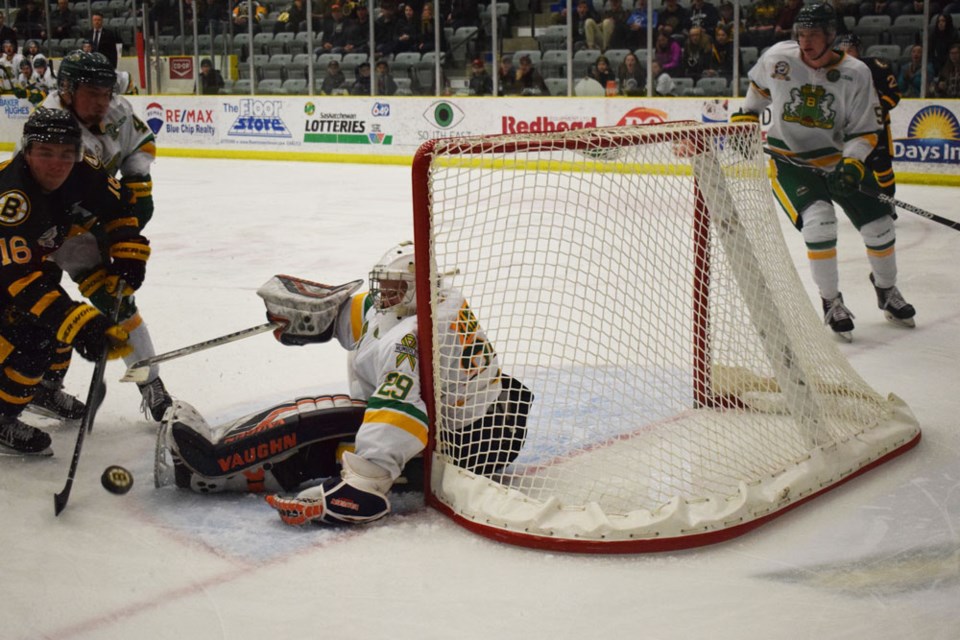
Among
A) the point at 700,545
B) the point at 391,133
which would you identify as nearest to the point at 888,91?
the point at 700,545

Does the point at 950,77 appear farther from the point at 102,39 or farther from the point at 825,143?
the point at 102,39

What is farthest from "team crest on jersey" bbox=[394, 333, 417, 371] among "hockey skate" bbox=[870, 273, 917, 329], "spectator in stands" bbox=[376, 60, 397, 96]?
"spectator in stands" bbox=[376, 60, 397, 96]

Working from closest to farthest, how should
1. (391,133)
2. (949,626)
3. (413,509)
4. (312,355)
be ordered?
(949,626) → (413,509) → (312,355) → (391,133)

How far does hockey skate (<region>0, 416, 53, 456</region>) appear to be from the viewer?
109 inches

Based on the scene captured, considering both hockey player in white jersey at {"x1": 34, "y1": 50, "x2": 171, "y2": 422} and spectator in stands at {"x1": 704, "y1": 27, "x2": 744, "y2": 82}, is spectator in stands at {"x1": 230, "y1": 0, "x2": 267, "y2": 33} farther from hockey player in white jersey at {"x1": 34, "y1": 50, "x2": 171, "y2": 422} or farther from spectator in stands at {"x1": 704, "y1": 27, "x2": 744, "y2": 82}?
hockey player in white jersey at {"x1": 34, "y1": 50, "x2": 171, "y2": 422}

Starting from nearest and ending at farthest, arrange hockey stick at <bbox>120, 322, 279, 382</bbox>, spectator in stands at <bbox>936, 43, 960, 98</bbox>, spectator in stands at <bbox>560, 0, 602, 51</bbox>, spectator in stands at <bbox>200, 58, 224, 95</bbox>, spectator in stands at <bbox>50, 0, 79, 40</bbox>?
1. hockey stick at <bbox>120, 322, 279, 382</bbox>
2. spectator in stands at <bbox>936, 43, 960, 98</bbox>
3. spectator in stands at <bbox>560, 0, 602, 51</bbox>
4. spectator in stands at <bbox>200, 58, 224, 95</bbox>
5. spectator in stands at <bbox>50, 0, 79, 40</bbox>

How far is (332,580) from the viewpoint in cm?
203

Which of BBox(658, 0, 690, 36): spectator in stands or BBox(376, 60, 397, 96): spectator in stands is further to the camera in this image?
BBox(376, 60, 397, 96): spectator in stands

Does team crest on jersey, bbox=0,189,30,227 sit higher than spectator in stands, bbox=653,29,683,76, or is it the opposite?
spectator in stands, bbox=653,29,683,76

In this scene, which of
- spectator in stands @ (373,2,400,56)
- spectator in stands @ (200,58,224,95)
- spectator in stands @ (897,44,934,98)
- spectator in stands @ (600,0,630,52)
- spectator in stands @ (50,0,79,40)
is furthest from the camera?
spectator in stands @ (50,0,79,40)

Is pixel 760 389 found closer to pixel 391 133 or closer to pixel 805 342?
pixel 805 342

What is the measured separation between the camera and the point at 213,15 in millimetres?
11477

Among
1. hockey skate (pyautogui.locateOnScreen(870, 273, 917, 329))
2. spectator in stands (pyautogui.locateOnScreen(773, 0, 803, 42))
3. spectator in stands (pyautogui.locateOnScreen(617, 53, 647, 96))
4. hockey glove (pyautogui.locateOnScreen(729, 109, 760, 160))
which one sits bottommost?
hockey skate (pyautogui.locateOnScreen(870, 273, 917, 329))

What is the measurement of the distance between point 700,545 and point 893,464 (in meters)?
0.73
